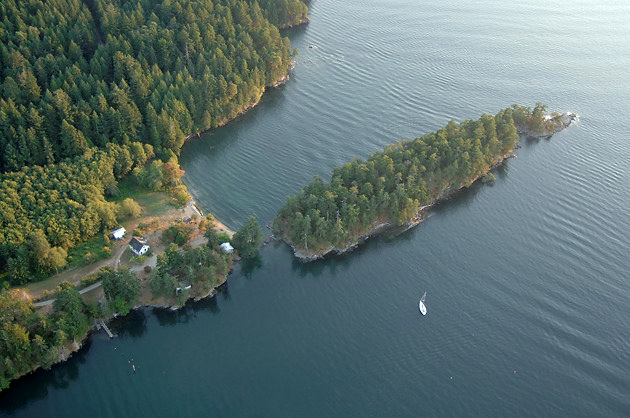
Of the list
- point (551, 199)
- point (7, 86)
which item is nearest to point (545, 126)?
point (551, 199)

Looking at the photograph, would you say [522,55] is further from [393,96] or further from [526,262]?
[526,262]

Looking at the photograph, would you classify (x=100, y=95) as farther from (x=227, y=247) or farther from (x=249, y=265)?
(x=249, y=265)

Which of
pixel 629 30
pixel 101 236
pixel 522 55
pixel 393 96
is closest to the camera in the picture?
pixel 101 236

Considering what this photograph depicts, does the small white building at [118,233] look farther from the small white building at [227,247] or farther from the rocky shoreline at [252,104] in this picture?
the rocky shoreline at [252,104]

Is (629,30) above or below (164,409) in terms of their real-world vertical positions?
above

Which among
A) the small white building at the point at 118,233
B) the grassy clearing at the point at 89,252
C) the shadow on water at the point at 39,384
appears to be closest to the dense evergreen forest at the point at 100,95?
the grassy clearing at the point at 89,252

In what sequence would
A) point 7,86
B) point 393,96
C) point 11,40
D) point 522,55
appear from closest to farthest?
point 7,86 → point 11,40 → point 393,96 → point 522,55

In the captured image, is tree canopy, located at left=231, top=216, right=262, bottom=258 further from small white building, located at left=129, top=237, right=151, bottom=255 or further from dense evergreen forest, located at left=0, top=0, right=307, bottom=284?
dense evergreen forest, located at left=0, top=0, right=307, bottom=284
